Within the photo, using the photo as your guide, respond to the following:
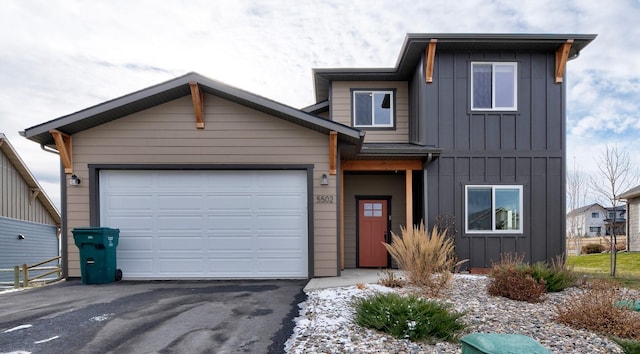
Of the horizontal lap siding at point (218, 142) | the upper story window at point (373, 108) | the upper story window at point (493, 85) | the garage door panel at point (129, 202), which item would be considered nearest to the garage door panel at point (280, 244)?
the horizontal lap siding at point (218, 142)

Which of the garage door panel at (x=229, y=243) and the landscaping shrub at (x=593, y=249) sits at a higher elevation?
the garage door panel at (x=229, y=243)

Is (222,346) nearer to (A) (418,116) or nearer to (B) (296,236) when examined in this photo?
(B) (296,236)

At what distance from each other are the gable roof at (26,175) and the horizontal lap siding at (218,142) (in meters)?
9.47

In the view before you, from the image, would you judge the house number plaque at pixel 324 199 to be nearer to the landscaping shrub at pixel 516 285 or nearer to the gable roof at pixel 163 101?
the gable roof at pixel 163 101

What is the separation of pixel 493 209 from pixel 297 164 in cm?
489

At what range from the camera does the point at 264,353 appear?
351 cm

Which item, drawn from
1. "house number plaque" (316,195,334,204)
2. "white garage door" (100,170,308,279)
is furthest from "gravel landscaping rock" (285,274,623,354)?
"house number plaque" (316,195,334,204)

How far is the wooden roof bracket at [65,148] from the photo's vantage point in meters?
7.16

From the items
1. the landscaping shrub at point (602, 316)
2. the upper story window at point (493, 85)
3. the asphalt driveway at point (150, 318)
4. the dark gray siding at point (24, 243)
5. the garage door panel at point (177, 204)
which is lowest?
the dark gray siding at point (24, 243)

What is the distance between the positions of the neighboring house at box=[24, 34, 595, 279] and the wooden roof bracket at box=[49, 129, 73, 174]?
0.07 ft

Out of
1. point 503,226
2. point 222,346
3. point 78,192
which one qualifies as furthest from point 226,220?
point 503,226

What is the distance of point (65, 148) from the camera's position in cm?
734

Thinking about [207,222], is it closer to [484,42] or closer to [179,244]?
[179,244]

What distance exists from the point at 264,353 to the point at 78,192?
615cm
